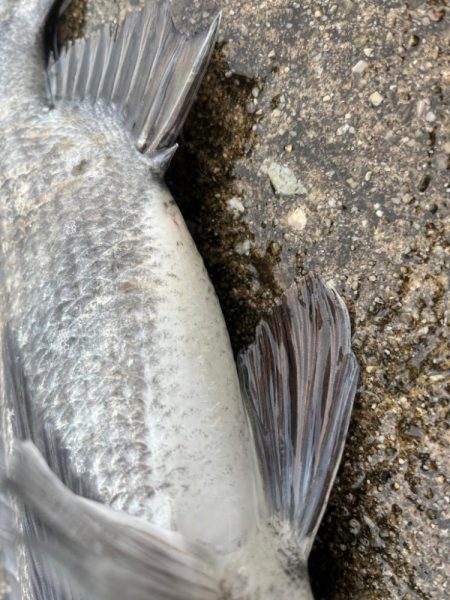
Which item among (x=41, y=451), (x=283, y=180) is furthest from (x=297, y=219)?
(x=41, y=451)

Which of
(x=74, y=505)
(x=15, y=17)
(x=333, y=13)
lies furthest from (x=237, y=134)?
(x=74, y=505)

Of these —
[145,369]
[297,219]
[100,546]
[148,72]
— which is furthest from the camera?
[148,72]

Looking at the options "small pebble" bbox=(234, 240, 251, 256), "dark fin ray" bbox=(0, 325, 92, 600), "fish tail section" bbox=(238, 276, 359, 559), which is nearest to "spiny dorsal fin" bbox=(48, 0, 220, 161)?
"small pebble" bbox=(234, 240, 251, 256)

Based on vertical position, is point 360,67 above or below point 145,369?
above

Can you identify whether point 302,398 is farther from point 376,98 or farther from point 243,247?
point 376,98

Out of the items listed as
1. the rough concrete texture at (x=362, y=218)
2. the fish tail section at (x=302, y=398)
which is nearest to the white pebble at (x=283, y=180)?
the rough concrete texture at (x=362, y=218)

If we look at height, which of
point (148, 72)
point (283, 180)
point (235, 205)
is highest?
point (148, 72)

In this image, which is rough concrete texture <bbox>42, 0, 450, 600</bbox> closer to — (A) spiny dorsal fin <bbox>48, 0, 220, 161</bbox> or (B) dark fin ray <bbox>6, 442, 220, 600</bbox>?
(A) spiny dorsal fin <bbox>48, 0, 220, 161</bbox>
